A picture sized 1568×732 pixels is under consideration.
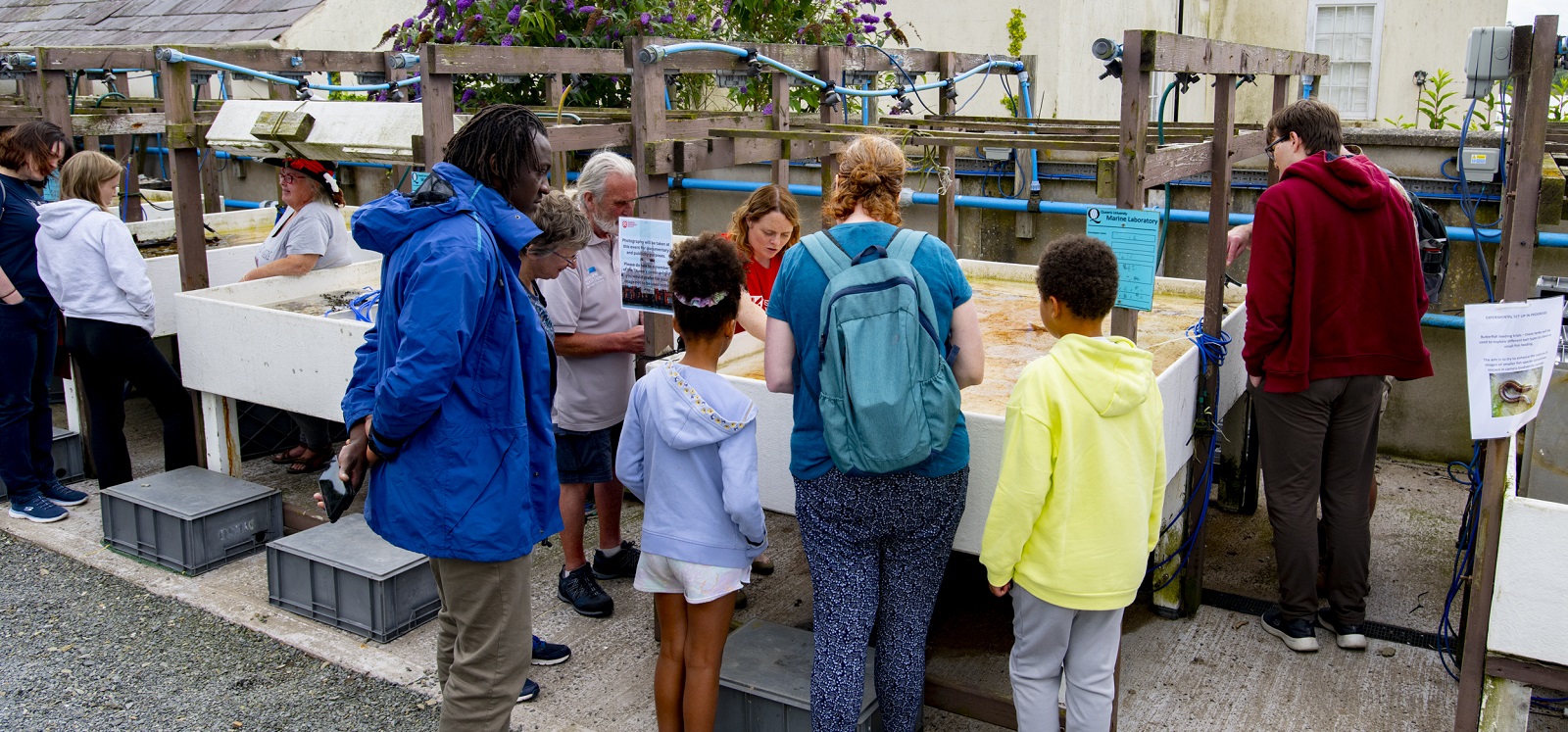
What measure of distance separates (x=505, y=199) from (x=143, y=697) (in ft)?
7.25

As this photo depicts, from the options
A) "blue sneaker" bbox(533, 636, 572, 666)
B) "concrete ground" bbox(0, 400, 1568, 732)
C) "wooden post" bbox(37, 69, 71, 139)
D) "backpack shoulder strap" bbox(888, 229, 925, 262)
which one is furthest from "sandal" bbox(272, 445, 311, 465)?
"backpack shoulder strap" bbox(888, 229, 925, 262)

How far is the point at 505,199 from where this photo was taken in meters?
2.82

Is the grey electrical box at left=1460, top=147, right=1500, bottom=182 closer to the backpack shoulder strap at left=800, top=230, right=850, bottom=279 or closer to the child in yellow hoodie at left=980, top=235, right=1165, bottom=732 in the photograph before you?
the child in yellow hoodie at left=980, top=235, right=1165, bottom=732

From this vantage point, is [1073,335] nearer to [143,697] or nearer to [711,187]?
[143,697]

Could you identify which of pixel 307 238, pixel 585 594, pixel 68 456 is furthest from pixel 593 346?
pixel 68 456

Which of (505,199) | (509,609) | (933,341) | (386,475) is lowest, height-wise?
(509,609)

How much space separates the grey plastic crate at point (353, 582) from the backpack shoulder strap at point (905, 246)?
2.16 metres

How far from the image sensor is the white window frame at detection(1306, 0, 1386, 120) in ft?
37.8

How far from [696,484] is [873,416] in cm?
58

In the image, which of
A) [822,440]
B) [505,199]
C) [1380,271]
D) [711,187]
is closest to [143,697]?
[505,199]

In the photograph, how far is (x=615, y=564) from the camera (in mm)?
4527

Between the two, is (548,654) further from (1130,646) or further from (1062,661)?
(1130,646)

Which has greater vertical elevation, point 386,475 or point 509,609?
point 386,475

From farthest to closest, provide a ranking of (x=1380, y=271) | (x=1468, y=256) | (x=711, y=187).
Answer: (x=711, y=187), (x=1468, y=256), (x=1380, y=271)
